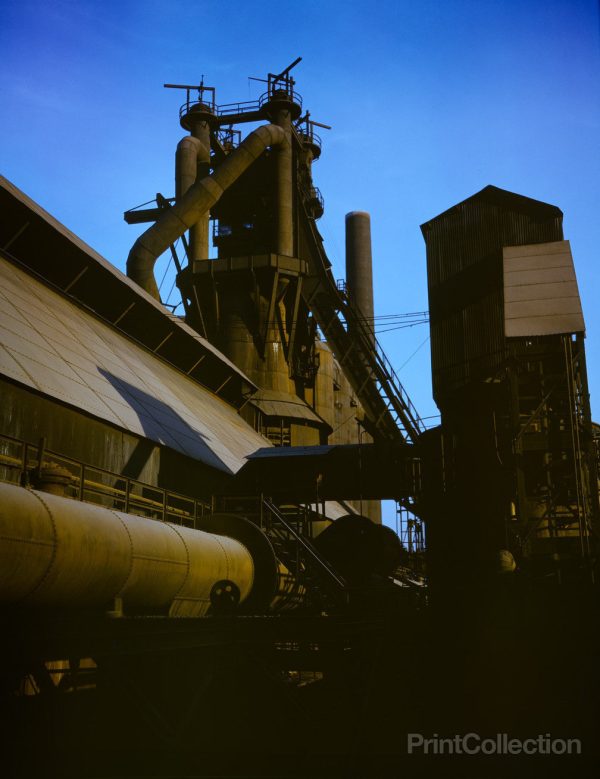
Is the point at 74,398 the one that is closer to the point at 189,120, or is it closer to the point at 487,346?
the point at 487,346

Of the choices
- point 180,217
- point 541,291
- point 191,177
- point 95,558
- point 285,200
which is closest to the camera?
point 95,558

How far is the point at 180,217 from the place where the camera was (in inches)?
1517

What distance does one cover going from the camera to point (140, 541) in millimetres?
11547

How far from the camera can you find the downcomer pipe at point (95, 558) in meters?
8.52

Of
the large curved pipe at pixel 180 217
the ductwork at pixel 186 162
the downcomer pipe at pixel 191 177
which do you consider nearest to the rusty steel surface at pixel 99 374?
the large curved pipe at pixel 180 217

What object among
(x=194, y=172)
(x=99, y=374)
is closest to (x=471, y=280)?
(x=99, y=374)

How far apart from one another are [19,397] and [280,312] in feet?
95.5

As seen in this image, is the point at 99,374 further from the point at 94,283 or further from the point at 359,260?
the point at 359,260

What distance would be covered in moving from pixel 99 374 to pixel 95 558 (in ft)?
39.8

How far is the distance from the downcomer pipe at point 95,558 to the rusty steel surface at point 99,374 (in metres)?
5.33

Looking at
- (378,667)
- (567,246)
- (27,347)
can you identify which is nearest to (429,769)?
(378,667)

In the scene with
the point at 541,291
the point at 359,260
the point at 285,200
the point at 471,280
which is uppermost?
the point at 359,260

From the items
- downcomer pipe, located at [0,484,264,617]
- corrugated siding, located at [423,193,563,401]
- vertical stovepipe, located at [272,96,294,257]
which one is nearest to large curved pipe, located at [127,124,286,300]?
vertical stovepipe, located at [272,96,294,257]

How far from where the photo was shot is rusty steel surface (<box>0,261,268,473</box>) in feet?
57.9
